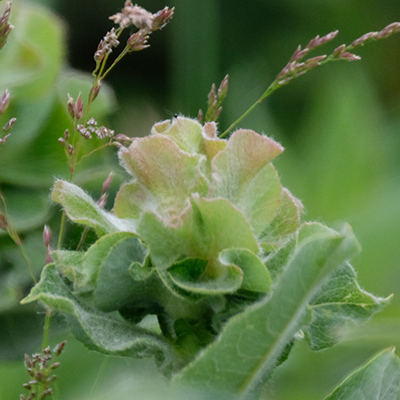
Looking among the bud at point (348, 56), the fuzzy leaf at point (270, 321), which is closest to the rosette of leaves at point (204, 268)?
the fuzzy leaf at point (270, 321)

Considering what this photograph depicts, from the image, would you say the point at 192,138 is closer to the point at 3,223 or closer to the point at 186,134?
the point at 186,134

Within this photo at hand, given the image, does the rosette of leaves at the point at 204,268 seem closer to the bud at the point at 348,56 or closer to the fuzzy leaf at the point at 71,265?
the fuzzy leaf at the point at 71,265

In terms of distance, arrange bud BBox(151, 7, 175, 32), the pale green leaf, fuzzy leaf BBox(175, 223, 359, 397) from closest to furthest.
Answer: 1. fuzzy leaf BBox(175, 223, 359, 397)
2. bud BBox(151, 7, 175, 32)
3. the pale green leaf

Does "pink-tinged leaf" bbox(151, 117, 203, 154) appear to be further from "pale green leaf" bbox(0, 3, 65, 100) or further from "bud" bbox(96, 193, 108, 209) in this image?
"pale green leaf" bbox(0, 3, 65, 100)

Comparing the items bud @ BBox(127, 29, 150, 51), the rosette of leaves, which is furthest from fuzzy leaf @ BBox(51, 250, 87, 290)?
bud @ BBox(127, 29, 150, 51)

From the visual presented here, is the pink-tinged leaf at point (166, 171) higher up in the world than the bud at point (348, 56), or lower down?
lower down

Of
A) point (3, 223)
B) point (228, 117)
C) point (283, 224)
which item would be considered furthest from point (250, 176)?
point (228, 117)
